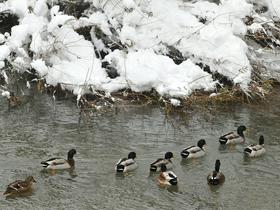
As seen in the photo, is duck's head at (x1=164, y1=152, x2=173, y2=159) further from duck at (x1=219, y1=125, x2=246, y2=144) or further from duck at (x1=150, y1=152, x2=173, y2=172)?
duck at (x1=219, y1=125, x2=246, y2=144)

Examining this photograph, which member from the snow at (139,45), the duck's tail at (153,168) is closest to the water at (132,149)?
the duck's tail at (153,168)

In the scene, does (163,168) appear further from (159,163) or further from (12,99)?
(12,99)

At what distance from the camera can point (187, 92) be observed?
14219mm

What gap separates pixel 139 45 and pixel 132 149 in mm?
4425

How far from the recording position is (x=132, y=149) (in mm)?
11852

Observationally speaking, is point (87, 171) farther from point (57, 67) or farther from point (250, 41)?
point (250, 41)

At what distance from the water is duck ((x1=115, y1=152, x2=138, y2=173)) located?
0.12 meters

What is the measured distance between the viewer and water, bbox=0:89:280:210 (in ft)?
32.6

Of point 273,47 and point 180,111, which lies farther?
point 273,47

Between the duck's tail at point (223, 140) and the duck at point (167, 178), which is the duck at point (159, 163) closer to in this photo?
the duck at point (167, 178)

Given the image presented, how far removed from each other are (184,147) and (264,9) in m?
7.55

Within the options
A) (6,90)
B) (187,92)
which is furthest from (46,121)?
(187,92)

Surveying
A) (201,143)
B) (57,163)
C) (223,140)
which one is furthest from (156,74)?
(57,163)

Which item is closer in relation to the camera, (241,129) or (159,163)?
(159,163)
